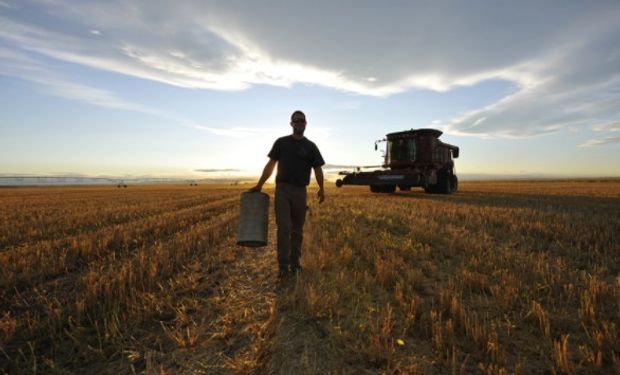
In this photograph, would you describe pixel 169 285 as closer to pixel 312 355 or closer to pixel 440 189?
pixel 312 355

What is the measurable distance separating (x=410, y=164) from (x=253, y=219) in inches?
697

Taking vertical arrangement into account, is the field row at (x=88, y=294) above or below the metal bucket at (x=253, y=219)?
below

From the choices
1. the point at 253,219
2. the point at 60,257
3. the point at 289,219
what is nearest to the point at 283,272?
the point at 289,219

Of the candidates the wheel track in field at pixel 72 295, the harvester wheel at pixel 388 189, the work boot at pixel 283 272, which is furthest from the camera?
the harvester wheel at pixel 388 189

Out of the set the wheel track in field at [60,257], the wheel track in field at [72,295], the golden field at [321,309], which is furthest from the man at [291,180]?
the wheel track in field at [60,257]

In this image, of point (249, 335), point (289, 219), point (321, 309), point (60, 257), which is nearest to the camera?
point (249, 335)

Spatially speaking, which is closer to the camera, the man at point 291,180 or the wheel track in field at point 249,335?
the wheel track in field at point 249,335

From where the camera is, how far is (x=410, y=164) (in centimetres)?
2155

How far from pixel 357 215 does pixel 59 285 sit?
8243 mm

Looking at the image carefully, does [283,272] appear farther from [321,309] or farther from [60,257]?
[60,257]

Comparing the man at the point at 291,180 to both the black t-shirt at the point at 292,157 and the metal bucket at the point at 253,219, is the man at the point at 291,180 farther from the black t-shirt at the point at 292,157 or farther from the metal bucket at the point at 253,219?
the metal bucket at the point at 253,219

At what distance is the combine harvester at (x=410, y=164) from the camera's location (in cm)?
2047

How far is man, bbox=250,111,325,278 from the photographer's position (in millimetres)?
5090

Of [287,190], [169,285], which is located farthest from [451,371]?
[169,285]
